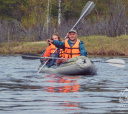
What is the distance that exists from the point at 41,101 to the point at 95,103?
85cm

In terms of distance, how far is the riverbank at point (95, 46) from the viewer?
2312 centimetres

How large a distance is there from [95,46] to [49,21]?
33.3 feet

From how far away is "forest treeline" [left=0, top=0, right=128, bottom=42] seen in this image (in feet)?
95.0

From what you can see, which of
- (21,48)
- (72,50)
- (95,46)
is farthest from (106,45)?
(72,50)

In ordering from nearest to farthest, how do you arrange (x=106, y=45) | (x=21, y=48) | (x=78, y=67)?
(x=78, y=67) → (x=106, y=45) → (x=21, y=48)

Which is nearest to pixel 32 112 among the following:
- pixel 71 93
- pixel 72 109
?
pixel 72 109

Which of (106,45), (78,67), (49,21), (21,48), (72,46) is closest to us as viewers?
(78,67)

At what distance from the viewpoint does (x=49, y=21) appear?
34.7 m

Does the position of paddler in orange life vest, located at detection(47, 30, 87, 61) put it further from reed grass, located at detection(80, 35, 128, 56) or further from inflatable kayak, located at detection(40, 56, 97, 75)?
reed grass, located at detection(80, 35, 128, 56)

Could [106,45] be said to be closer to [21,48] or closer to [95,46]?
[95,46]

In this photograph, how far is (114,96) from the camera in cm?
752

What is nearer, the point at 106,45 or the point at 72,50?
the point at 72,50

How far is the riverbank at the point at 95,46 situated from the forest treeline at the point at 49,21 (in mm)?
1337

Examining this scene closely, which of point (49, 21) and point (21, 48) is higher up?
point (49, 21)
